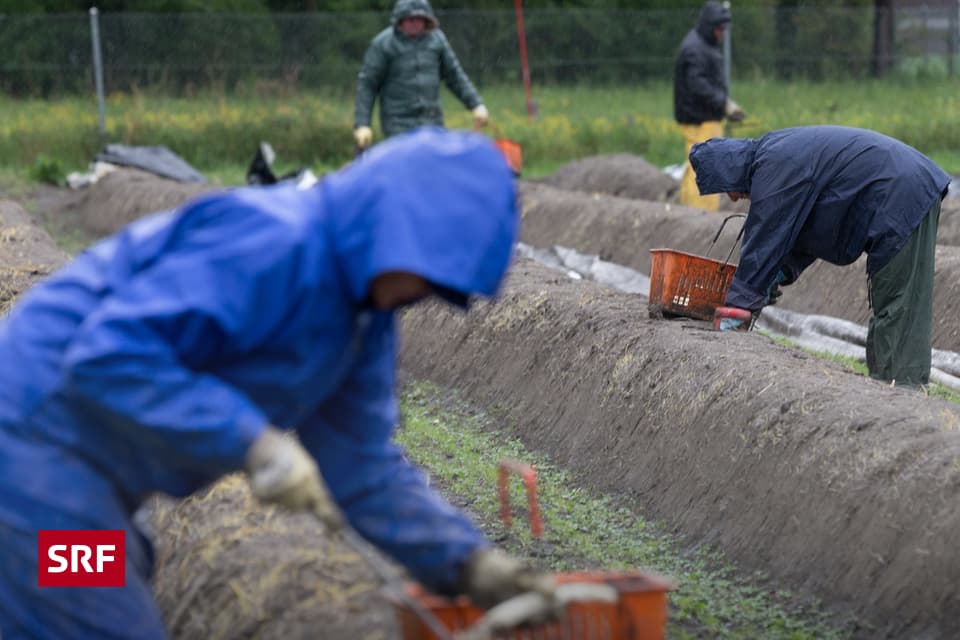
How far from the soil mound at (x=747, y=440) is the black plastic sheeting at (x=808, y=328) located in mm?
1415

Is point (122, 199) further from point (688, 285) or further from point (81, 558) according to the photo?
point (81, 558)

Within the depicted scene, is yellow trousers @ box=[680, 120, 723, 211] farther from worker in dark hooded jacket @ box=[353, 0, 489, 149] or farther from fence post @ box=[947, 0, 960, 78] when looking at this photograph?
fence post @ box=[947, 0, 960, 78]

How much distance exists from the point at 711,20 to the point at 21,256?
731 centimetres

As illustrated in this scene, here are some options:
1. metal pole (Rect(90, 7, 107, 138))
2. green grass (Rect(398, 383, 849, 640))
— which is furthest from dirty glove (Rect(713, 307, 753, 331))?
metal pole (Rect(90, 7, 107, 138))

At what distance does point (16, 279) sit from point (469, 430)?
2904mm

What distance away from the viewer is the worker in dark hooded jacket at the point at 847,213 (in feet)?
21.5

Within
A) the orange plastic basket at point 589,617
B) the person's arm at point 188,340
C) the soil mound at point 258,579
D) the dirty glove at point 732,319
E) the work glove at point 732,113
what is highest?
the person's arm at point 188,340

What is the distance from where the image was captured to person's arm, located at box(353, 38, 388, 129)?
1038 centimetres

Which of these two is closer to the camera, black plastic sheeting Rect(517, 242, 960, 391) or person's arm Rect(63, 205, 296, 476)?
person's arm Rect(63, 205, 296, 476)

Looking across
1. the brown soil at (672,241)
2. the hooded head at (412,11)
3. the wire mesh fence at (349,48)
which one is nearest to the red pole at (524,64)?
the wire mesh fence at (349,48)

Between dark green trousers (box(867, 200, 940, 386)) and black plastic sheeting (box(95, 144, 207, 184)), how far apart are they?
39.4 feet

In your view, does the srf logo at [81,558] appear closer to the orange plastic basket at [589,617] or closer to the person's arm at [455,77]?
the orange plastic basket at [589,617]

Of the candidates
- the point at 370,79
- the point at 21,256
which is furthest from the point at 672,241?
the point at 21,256

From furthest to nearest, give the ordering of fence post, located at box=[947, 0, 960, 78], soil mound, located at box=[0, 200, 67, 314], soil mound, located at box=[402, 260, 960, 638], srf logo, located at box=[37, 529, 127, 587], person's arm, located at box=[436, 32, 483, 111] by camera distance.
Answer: fence post, located at box=[947, 0, 960, 78] < person's arm, located at box=[436, 32, 483, 111] < soil mound, located at box=[0, 200, 67, 314] < soil mound, located at box=[402, 260, 960, 638] < srf logo, located at box=[37, 529, 127, 587]
